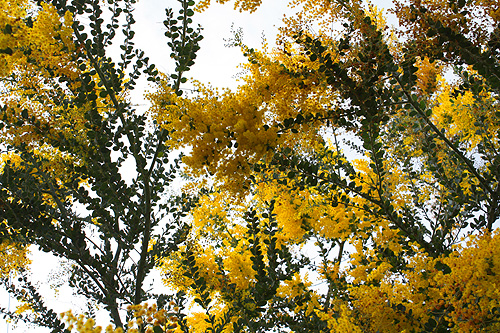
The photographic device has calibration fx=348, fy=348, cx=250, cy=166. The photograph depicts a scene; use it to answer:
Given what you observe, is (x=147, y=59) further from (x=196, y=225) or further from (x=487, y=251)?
(x=487, y=251)

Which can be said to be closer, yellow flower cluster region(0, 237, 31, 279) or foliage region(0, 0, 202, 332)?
foliage region(0, 0, 202, 332)

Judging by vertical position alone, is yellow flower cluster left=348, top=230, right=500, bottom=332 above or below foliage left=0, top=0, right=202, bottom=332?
below

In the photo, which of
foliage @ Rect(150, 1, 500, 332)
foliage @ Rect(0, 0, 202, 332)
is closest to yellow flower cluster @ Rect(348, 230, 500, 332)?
foliage @ Rect(150, 1, 500, 332)

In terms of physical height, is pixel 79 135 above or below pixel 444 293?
above

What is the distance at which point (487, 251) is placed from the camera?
8.87 feet

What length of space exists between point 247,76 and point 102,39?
1599mm

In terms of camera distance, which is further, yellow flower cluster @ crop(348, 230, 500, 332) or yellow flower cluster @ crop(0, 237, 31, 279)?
yellow flower cluster @ crop(0, 237, 31, 279)

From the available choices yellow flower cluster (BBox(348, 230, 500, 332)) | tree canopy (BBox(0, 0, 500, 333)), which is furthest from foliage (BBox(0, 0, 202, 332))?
yellow flower cluster (BBox(348, 230, 500, 332))

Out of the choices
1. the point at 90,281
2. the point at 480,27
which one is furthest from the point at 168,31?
the point at 90,281

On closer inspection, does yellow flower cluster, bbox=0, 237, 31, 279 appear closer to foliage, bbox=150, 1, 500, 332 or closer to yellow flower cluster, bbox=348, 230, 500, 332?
foliage, bbox=150, 1, 500, 332

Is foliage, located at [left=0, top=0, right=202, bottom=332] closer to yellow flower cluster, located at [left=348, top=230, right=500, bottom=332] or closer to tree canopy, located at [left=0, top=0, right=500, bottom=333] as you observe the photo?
tree canopy, located at [left=0, top=0, right=500, bottom=333]

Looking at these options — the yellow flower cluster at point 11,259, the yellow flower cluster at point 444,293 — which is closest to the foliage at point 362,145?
the yellow flower cluster at point 444,293

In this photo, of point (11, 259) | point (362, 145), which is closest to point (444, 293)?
point (362, 145)

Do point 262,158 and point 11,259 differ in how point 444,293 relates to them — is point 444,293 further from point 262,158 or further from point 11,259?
point 11,259
